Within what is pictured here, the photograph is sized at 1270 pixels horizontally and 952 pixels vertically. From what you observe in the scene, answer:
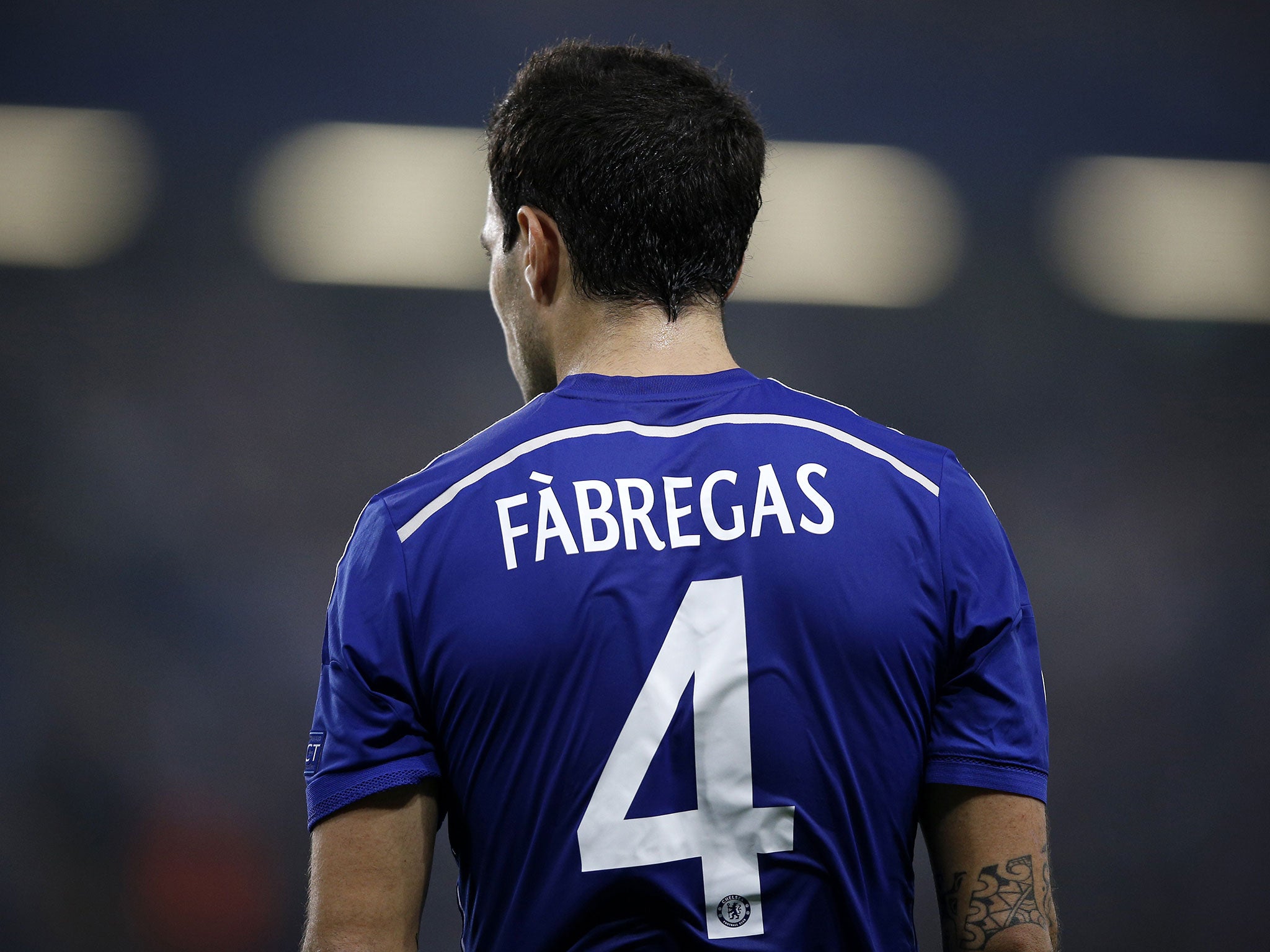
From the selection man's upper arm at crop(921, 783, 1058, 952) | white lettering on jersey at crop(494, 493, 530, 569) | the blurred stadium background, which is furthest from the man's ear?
the blurred stadium background

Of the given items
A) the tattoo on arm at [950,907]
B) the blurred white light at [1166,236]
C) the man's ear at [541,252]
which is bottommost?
the tattoo on arm at [950,907]

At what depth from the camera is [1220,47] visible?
119 inches

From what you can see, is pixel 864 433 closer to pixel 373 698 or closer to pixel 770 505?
pixel 770 505

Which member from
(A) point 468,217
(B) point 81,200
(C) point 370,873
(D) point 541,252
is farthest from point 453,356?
(C) point 370,873

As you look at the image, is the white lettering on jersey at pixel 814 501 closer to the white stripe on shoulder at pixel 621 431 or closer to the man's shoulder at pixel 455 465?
the white stripe on shoulder at pixel 621 431

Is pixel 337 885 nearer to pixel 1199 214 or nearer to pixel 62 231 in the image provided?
pixel 62 231

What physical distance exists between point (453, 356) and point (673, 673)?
2275 millimetres

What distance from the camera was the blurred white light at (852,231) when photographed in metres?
2.93

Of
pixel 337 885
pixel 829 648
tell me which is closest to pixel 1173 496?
pixel 829 648

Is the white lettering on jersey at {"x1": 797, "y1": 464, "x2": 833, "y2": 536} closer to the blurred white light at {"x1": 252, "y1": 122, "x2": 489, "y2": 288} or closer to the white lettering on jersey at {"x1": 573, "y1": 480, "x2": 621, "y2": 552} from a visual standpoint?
the white lettering on jersey at {"x1": 573, "y1": 480, "x2": 621, "y2": 552}

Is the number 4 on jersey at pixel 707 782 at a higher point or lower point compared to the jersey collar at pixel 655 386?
lower

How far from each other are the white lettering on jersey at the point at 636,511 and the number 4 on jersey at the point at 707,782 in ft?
0.16

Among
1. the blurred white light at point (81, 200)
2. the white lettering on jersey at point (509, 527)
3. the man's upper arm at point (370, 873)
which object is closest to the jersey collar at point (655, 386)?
the white lettering on jersey at point (509, 527)

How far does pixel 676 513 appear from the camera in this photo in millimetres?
774
